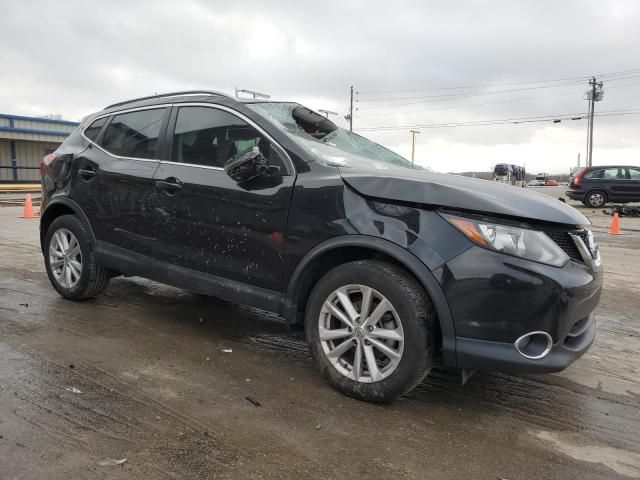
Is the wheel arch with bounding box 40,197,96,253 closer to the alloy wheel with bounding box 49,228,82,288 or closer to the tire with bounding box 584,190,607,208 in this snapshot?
the alloy wheel with bounding box 49,228,82,288

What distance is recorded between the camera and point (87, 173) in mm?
4676

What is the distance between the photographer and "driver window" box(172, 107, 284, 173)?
3633mm

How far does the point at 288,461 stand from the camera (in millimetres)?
2502

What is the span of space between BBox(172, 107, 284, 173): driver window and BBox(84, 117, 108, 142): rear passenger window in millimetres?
1185

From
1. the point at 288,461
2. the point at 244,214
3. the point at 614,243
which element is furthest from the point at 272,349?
the point at 614,243

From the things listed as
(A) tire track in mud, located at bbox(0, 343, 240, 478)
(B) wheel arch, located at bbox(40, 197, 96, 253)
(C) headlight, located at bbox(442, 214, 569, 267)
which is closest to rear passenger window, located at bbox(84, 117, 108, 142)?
(B) wheel arch, located at bbox(40, 197, 96, 253)

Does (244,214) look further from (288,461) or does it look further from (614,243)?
(614,243)

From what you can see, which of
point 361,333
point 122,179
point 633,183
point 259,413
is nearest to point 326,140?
point 361,333

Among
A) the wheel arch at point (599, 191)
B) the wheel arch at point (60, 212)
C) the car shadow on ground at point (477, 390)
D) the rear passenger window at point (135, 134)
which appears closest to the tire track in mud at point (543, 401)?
the car shadow on ground at point (477, 390)

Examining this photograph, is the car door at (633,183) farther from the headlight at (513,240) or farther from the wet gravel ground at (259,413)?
the headlight at (513,240)

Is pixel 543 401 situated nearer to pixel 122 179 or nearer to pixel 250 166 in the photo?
pixel 250 166

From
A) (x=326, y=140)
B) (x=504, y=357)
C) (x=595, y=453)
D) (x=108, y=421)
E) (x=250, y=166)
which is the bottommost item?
(x=595, y=453)

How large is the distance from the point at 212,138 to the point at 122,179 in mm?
988

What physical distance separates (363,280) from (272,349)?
52.0 inches
